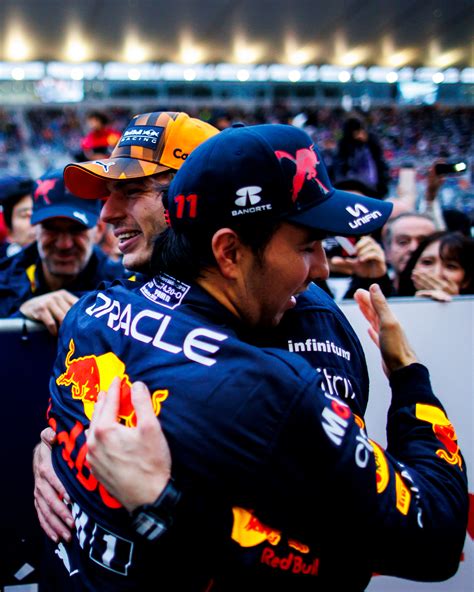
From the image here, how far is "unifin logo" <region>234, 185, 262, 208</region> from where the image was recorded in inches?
48.2

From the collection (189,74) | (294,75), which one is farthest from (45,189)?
(294,75)

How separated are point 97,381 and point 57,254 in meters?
1.73

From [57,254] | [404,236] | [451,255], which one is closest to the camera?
[57,254]

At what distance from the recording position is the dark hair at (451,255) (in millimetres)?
3170

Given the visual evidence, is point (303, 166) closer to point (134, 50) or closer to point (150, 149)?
point (150, 149)

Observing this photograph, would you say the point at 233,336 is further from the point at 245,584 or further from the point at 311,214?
the point at 245,584

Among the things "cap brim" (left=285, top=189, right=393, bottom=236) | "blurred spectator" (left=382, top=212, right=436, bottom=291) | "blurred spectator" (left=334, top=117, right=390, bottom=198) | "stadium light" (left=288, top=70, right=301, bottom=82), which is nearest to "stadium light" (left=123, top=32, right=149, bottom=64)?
"stadium light" (left=288, top=70, right=301, bottom=82)

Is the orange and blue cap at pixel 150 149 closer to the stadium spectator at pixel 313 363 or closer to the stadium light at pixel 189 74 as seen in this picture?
the stadium spectator at pixel 313 363

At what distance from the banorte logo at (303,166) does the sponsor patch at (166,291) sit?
30 cm

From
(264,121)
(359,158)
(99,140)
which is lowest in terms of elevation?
(359,158)

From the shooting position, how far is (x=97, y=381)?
1.31 metres

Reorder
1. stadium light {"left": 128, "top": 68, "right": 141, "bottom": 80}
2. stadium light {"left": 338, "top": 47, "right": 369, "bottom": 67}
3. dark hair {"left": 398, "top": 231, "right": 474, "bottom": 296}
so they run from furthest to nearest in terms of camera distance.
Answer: stadium light {"left": 128, "top": 68, "right": 141, "bottom": 80} < stadium light {"left": 338, "top": 47, "right": 369, "bottom": 67} < dark hair {"left": 398, "top": 231, "right": 474, "bottom": 296}

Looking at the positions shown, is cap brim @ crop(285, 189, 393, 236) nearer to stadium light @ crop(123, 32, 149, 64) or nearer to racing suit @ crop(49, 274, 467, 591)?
racing suit @ crop(49, 274, 467, 591)

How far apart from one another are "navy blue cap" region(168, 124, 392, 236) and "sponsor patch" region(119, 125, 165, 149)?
2.19 feet
